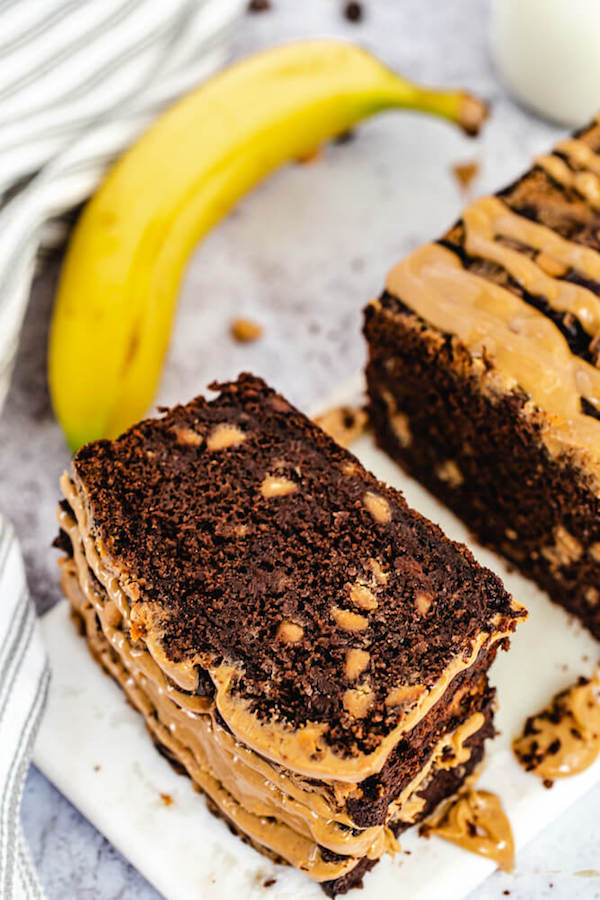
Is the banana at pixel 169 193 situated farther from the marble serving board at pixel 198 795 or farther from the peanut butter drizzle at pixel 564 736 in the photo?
the peanut butter drizzle at pixel 564 736

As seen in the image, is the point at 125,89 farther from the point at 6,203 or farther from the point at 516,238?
the point at 516,238

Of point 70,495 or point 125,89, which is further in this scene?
point 125,89

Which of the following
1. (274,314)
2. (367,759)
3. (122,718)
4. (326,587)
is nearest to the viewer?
(367,759)

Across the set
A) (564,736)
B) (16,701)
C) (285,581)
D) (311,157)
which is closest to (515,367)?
(285,581)

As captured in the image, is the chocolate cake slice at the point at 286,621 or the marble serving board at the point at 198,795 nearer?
the chocolate cake slice at the point at 286,621

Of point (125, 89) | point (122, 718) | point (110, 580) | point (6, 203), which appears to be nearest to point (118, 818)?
point (122, 718)

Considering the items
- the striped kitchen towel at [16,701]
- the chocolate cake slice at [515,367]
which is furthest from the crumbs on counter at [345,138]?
the striped kitchen towel at [16,701]

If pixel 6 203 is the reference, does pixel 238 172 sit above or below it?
above
